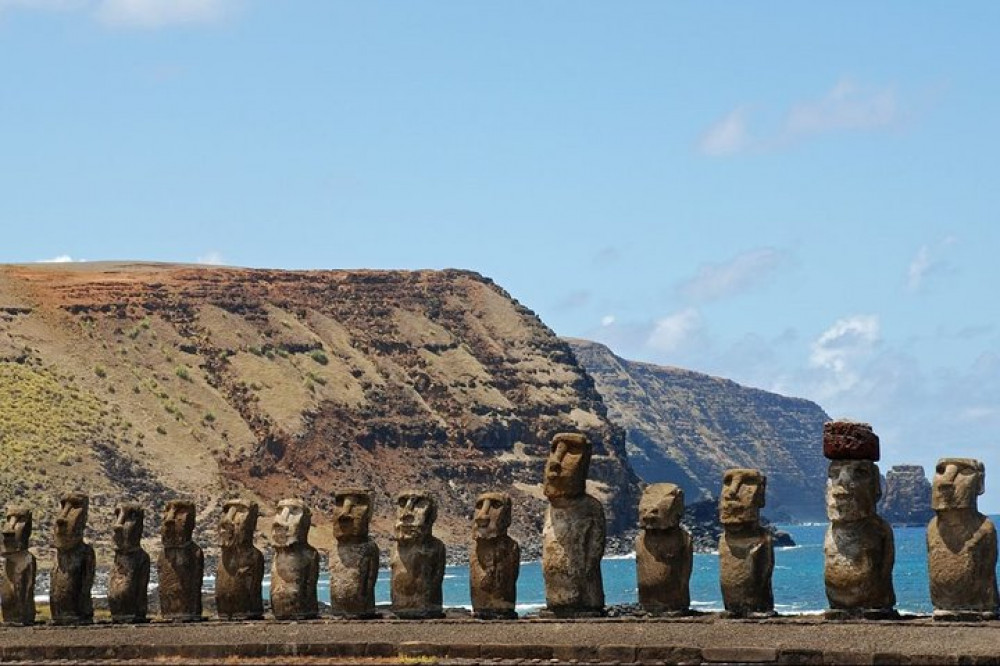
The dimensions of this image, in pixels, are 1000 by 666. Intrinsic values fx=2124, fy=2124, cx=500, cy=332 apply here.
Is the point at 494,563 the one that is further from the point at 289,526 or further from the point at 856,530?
the point at 856,530

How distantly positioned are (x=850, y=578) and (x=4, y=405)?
92.0m

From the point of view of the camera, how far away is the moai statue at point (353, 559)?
28656 millimetres

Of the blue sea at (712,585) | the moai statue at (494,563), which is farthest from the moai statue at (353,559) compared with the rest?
the blue sea at (712,585)

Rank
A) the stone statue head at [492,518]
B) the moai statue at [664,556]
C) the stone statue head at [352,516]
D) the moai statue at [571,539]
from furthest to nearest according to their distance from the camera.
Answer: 1. the stone statue head at [352,516]
2. the stone statue head at [492,518]
3. the moai statue at [571,539]
4. the moai statue at [664,556]

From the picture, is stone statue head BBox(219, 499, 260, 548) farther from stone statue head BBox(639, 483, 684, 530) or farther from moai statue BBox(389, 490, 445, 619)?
stone statue head BBox(639, 483, 684, 530)

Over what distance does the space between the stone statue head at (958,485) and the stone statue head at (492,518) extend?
5978mm

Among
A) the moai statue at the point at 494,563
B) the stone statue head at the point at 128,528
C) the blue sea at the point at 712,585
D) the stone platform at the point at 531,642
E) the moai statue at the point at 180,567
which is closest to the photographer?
the stone platform at the point at 531,642

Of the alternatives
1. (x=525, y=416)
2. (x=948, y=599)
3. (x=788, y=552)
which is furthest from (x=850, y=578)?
(x=788, y=552)

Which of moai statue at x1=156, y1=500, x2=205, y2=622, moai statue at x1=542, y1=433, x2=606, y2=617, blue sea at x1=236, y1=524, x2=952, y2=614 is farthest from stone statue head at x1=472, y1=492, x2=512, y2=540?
blue sea at x1=236, y1=524, x2=952, y2=614

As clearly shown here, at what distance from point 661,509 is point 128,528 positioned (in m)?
8.80

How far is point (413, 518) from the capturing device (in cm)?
2844

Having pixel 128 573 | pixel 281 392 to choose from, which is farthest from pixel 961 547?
pixel 281 392

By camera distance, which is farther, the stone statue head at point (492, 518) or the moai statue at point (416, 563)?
the moai statue at point (416, 563)

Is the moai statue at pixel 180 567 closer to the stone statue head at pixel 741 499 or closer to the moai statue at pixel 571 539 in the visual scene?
the moai statue at pixel 571 539
